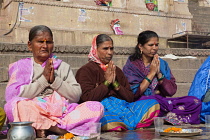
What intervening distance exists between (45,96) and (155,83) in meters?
1.84

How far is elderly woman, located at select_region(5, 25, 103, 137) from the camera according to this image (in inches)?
138

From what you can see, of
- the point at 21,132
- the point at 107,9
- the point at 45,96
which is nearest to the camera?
the point at 21,132

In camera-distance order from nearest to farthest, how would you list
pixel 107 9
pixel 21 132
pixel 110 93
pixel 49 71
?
pixel 21 132
pixel 49 71
pixel 110 93
pixel 107 9

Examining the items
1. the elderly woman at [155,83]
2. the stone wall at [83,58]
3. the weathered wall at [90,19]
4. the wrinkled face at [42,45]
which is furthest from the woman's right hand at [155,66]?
the weathered wall at [90,19]

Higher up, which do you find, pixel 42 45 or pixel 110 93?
pixel 42 45

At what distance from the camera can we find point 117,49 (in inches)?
332

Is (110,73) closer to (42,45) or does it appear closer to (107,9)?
(42,45)

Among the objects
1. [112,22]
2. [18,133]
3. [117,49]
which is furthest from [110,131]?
[112,22]

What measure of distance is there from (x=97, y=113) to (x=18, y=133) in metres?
1.18

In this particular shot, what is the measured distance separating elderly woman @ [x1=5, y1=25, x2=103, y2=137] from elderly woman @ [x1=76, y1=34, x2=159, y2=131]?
0.34 metres

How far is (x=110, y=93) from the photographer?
14.6ft

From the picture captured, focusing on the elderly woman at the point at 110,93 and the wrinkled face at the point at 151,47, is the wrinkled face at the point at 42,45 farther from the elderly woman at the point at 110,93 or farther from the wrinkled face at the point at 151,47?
the wrinkled face at the point at 151,47

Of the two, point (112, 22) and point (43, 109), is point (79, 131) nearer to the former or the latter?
point (43, 109)

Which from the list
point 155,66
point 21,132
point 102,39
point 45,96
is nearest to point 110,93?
point 102,39
